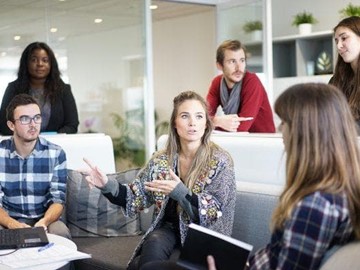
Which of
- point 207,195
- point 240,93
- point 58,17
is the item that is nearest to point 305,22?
point 58,17

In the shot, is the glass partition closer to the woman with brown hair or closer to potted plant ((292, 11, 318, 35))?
potted plant ((292, 11, 318, 35))

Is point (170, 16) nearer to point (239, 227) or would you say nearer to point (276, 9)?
point (276, 9)

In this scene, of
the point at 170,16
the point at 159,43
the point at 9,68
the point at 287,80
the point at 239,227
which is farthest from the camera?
the point at 159,43

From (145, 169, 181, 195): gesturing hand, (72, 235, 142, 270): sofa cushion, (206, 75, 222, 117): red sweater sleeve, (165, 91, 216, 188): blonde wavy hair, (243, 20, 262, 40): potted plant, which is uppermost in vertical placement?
(243, 20, 262, 40): potted plant

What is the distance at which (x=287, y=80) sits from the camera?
6410 millimetres

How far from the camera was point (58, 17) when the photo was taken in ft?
17.9

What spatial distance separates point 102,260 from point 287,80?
413 cm

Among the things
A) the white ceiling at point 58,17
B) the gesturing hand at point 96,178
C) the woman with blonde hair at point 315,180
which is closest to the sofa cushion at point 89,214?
the gesturing hand at point 96,178

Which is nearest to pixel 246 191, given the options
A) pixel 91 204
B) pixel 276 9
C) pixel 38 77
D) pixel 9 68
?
pixel 91 204

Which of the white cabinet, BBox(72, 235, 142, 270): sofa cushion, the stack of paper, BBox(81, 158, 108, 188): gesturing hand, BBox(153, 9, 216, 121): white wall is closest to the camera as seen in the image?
the stack of paper

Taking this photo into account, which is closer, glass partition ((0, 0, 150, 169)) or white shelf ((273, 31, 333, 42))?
glass partition ((0, 0, 150, 169))

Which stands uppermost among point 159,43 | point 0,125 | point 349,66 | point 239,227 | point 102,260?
point 159,43

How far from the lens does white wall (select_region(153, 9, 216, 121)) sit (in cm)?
838

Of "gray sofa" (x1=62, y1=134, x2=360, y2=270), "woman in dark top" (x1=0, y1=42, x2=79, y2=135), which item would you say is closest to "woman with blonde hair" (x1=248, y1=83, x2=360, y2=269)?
"gray sofa" (x1=62, y1=134, x2=360, y2=270)
